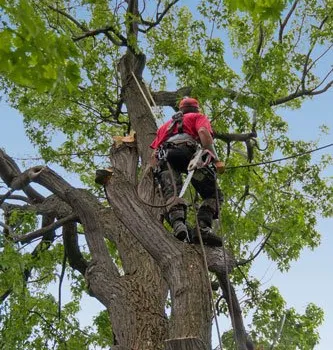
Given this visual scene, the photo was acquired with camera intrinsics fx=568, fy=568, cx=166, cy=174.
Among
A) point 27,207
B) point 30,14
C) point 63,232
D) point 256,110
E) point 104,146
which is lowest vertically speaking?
point 30,14

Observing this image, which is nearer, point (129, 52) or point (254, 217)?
point (129, 52)

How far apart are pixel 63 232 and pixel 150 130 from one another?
1.59 m

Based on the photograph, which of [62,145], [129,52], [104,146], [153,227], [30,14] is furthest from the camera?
[62,145]

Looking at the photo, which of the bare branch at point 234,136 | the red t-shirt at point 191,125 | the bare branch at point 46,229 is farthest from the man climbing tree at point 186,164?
the bare branch at point 234,136

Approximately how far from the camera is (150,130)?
22.4ft

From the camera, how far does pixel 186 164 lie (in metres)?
5.27

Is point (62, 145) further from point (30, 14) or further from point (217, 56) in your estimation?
point (30, 14)

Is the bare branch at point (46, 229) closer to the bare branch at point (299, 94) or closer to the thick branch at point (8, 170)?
the thick branch at point (8, 170)

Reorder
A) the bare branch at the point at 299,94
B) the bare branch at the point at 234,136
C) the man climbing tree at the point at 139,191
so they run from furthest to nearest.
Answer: the bare branch at the point at 299,94
the bare branch at the point at 234,136
the man climbing tree at the point at 139,191

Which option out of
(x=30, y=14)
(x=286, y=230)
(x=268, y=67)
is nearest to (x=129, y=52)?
(x=268, y=67)

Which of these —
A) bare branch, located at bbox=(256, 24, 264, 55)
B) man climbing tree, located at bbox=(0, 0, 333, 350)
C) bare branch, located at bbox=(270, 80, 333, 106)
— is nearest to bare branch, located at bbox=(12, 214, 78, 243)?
man climbing tree, located at bbox=(0, 0, 333, 350)

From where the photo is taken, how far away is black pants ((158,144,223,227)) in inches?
197

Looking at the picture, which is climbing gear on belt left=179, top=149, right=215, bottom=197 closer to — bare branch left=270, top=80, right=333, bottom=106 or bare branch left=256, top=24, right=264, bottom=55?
bare branch left=270, top=80, right=333, bottom=106

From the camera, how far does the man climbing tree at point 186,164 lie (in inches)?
192
